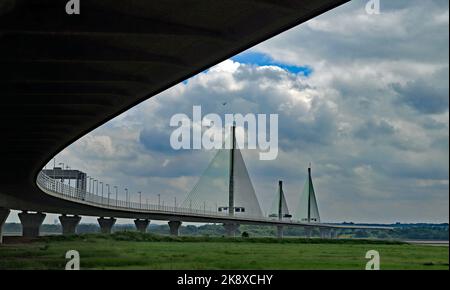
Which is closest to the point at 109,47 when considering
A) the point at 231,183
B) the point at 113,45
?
the point at 113,45

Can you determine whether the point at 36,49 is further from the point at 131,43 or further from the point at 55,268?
the point at 55,268

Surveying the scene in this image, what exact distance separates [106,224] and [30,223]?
22.3 m

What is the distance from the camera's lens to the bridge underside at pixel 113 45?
17.7 metres

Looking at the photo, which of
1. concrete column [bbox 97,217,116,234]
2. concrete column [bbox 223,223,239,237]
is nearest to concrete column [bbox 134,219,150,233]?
concrete column [bbox 97,217,116,234]

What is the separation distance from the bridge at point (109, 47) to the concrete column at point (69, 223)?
306 ft

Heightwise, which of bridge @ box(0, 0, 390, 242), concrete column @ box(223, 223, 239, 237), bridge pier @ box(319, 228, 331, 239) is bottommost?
bridge pier @ box(319, 228, 331, 239)

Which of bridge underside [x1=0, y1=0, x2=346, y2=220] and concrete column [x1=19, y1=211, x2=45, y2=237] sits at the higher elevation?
bridge underside [x1=0, y1=0, x2=346, y2=220]

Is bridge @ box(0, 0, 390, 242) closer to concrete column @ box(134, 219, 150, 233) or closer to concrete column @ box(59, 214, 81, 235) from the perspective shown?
concrete column @ box(59, 214, 81, 235)

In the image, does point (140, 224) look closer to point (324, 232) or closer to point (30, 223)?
point (30, 223)

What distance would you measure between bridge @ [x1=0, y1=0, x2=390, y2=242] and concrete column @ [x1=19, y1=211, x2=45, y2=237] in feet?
270

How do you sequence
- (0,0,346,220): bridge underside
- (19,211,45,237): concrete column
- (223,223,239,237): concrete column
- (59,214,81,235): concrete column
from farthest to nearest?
(223,223,239,237): concrete column → (59,214,81,235): concrete column → (19,211,45,237): concrete column → (0,0,346,220): bridge underside

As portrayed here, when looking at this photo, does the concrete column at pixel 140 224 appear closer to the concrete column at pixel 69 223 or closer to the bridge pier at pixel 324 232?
the concrete column at pixel 69 223

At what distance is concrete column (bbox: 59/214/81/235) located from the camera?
12662 cm
